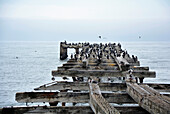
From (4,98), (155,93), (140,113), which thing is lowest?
(4,98)

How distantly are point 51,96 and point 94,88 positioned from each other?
85 centimetres

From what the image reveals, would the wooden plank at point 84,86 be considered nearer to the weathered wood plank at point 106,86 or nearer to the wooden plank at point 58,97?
the weathered wood plank at point 106,86

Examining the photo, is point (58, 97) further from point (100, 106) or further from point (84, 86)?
point (100, 106)

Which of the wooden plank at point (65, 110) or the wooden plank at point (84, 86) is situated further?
the wooden plank at point (84, 86)

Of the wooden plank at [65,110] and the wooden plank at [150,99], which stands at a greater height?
the wooden plank at [150,99]

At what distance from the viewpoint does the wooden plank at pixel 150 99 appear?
359 cm

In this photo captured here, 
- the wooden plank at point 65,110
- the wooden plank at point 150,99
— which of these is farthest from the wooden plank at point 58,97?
the wooden plank at point 65,110

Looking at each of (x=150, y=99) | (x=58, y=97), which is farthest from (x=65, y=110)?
(x=150, y=99)

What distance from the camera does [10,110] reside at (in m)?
4.04

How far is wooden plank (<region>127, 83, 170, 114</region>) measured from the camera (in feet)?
11.8

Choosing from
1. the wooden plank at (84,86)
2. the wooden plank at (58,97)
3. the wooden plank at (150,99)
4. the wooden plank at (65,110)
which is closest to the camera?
the wooden plank at (150,99)

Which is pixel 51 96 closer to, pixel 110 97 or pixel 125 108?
pixel 110 97

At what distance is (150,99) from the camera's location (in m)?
3.86

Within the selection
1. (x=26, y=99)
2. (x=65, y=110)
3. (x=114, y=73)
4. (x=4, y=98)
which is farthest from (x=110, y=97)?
(x=4, y=98)
